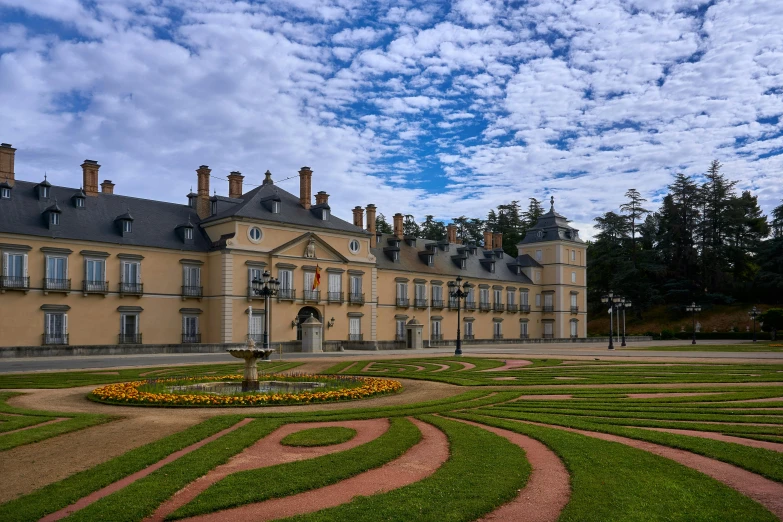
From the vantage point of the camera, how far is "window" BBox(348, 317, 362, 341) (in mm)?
50250

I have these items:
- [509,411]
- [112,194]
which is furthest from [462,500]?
[112,194]

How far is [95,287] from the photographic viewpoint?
1569 inches

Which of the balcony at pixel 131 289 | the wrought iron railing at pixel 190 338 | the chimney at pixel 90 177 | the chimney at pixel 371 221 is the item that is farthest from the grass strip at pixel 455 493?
the chimney at pixel 371 221

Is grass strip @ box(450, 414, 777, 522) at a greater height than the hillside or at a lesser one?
greater

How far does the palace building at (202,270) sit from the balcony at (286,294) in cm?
8

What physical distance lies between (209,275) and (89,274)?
770 centimetres

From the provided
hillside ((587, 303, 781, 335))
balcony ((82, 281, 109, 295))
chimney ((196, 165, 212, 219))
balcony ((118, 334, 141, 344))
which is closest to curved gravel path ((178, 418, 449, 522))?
balcony ((82, 281, 109, 295))

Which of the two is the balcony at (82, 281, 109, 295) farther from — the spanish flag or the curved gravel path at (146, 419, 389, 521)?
the curved gravel path at (146, 419, 389, 521)

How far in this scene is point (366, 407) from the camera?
14.2 m

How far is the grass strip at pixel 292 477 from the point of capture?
7.34 m

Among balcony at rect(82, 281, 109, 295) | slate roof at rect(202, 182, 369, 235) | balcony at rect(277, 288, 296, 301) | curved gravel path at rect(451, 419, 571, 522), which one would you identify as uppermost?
slate roof at rect(202, 182, 369, 235)

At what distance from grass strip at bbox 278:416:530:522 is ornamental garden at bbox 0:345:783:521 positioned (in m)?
0.03

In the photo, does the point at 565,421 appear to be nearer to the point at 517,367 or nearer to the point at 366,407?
the point at 366,407

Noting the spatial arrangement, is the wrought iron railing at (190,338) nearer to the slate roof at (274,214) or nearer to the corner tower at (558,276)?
the slate roof at (274,214)
